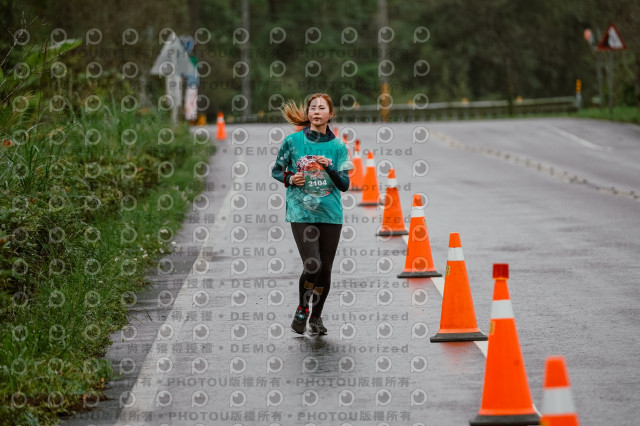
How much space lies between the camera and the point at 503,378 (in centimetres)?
672

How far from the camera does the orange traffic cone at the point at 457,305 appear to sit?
356 inches

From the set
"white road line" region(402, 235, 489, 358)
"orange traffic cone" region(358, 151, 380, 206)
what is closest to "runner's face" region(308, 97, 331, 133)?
"white road line" region(402, 235, 489, 358)

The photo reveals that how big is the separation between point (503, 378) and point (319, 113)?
3.14 meters

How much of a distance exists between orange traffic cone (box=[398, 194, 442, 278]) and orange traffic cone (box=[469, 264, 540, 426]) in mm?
4697

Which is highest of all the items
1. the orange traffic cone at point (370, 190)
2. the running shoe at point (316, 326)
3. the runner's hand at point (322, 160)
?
the runner's hand at point (322, 160)

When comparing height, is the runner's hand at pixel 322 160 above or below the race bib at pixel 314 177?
above

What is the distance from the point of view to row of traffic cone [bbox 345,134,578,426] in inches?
199

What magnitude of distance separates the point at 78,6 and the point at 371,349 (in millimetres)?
23150

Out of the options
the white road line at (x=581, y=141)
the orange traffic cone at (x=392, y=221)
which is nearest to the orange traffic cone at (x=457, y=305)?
the orange traffic cone at (x=392, y=221)

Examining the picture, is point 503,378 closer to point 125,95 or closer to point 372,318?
point 372,318

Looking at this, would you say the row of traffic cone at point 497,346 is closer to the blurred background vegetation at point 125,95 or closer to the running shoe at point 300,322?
the running shoe at point 300,322

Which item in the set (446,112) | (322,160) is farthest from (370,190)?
(446,112)

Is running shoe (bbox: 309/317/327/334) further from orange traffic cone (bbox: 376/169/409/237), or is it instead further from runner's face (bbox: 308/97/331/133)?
orange traffic cone (bbox: 376/169/409/237)

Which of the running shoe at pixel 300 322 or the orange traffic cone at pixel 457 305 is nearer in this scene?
the orange traffic cone at pixel 457 305
